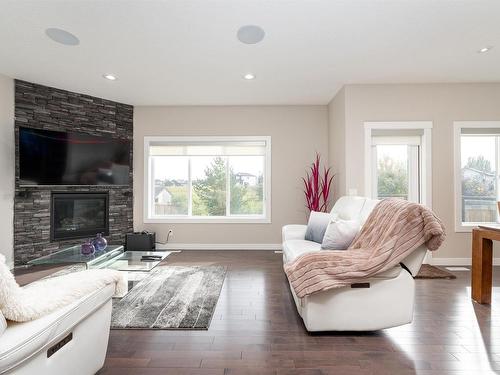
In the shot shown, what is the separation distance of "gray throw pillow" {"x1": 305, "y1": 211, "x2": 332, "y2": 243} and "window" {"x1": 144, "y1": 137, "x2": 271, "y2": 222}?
5.91 ft

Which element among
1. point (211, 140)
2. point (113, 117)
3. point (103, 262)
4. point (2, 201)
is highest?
point (113, 117)

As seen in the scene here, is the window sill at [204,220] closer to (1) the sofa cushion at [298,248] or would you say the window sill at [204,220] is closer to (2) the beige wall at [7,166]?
(1) the sofa cushion at [298,248]

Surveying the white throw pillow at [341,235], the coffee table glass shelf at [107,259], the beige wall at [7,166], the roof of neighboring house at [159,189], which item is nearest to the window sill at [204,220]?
the roof of neighboring house at [159,189]

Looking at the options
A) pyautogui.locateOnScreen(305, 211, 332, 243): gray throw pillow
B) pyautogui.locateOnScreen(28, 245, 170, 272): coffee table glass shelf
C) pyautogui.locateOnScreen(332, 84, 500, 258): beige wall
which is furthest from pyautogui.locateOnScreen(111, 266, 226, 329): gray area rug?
pyautogui.locateOnScreen(332, 84, 500, 258): beige wall

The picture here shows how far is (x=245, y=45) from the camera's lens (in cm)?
302

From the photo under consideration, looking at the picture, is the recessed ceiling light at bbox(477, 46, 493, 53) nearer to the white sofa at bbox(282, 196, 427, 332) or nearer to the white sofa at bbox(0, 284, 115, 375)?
the white sofa at bbox(282, 196, 427, 332)

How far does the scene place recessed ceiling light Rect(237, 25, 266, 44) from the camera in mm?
2707

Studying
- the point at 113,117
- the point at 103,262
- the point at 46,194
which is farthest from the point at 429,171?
the point at 46,194

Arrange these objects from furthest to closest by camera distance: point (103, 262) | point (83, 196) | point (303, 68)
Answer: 1. point (83, 196)
2. point (303, 68)
3. point (103, 262)

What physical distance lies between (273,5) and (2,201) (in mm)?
4174

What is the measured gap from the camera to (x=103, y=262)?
335cm

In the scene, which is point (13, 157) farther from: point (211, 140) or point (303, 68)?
point (303, 68)

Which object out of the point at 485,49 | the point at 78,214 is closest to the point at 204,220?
the point at 78,214

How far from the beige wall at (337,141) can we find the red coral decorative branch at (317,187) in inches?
5.9
